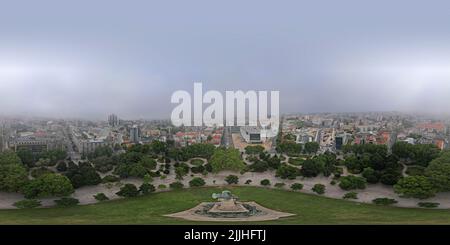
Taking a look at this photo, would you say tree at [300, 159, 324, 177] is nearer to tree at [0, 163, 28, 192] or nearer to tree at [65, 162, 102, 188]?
tree at [65, 162, 102, 188]

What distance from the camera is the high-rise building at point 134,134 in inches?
631

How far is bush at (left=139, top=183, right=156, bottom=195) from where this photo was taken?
12.5m

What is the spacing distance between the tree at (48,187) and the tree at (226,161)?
473 centimetres

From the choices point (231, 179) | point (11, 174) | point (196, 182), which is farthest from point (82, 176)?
point (231, 179)

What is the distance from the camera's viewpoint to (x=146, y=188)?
12.5 meters

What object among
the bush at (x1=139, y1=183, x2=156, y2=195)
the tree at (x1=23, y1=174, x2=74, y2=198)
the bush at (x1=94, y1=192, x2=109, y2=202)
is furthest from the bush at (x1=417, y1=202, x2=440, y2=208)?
the tree at (x1=23, y1=174, x2=74, y2=198)

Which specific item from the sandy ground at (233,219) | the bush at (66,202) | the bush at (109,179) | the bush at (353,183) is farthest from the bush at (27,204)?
the bush at (353,183)

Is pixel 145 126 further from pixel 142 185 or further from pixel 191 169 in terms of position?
pixel 142 185

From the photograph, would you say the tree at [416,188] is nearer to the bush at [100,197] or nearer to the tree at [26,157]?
the bush at [100,197]

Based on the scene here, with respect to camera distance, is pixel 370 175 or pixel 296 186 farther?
pixel 370 175

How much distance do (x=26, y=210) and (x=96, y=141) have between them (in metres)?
4.29

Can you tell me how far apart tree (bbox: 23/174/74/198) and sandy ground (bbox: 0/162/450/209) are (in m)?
0.28

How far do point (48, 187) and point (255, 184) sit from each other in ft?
20.9

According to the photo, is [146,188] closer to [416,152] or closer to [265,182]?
[265,182]
